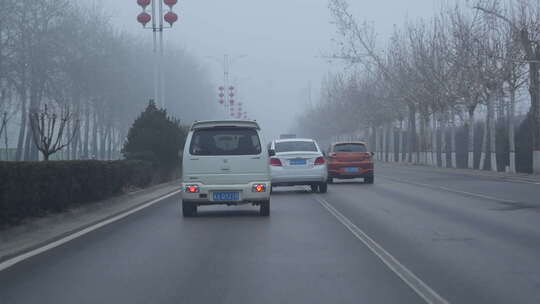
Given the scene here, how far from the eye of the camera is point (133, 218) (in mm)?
17484

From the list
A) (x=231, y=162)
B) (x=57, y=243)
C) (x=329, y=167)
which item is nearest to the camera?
(x=57, y=243)

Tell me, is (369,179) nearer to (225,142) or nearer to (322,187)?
(322,187)

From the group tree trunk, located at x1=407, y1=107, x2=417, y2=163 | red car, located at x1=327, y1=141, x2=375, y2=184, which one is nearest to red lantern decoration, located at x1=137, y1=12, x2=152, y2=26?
red car, located at x1=327, y1=141, x2=375, y2=184

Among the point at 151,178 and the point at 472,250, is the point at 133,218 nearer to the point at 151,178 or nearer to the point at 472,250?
the point at 472,250

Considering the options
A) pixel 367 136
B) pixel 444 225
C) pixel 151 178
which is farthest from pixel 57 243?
pixel 367 136

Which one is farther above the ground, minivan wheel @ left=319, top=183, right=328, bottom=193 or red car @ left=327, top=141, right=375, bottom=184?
red car @ left=327, top=141, right=375, bottom=184

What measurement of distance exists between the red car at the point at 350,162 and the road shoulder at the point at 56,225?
37.3 feet

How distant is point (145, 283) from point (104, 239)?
4.51 meters

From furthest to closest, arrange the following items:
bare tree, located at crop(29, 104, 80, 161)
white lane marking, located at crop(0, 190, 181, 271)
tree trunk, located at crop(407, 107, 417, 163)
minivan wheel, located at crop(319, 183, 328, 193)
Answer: tree trunk, located at crop(407, 107, 417, 163)
minivan wheel, located at crop(319, 183, 328, 193)
bare tree, located at crop(29, 104, 80, 161)
white lane marking, located at crop(0, 190, 181, 271)

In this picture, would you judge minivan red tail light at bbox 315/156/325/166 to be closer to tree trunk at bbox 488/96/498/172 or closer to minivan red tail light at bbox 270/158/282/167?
minivan red tail light at bbox 270/158/282/167

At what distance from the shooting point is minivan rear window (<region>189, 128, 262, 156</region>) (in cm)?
1720

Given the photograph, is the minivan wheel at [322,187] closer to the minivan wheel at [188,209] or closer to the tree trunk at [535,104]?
the minivan wheel at [188,209]

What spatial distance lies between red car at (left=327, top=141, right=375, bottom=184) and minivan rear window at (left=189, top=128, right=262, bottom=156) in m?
15.1

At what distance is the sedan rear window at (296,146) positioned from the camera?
27.1 metres
